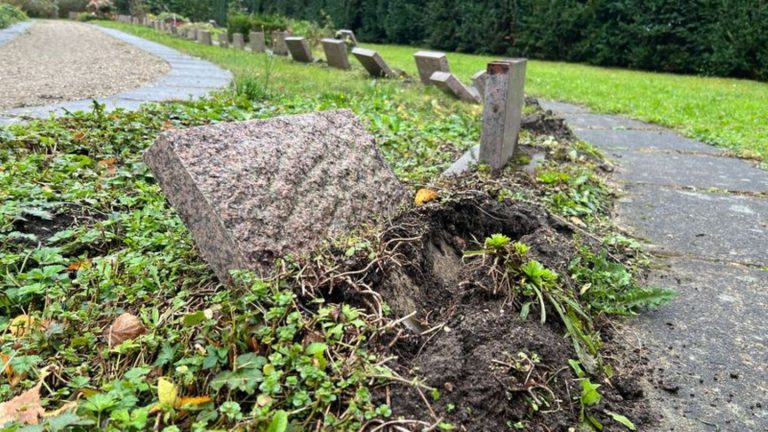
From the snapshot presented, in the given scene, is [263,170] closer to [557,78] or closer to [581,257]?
[581,257]

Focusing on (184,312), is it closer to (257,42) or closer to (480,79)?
(480,79)

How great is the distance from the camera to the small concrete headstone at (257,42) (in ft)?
46.2

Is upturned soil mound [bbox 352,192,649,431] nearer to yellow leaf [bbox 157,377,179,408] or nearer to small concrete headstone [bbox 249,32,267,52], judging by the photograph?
yellow leaf [bbox 157,377,179,408]

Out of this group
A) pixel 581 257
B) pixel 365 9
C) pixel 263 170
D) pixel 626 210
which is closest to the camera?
pixel 263 170

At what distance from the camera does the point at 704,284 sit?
102 inches

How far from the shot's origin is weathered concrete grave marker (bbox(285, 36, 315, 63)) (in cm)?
1187

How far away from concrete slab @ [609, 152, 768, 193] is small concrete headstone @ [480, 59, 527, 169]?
1.21 meters

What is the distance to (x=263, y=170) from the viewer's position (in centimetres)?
205

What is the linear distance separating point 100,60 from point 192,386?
8984 mm

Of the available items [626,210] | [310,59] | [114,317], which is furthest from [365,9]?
[114,317]

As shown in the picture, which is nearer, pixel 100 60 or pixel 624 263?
pixel 624 263

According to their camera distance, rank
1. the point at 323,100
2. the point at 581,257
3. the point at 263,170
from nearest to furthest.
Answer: the point at 263,170
the point at 581,257
the point at 323,100

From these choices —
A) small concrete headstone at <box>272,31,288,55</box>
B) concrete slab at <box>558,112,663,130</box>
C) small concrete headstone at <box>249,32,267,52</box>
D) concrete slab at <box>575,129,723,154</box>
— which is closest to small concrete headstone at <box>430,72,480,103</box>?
concrete slab at <box>558,112,663,130</box>

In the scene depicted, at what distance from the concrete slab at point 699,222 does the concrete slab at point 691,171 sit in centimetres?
28
